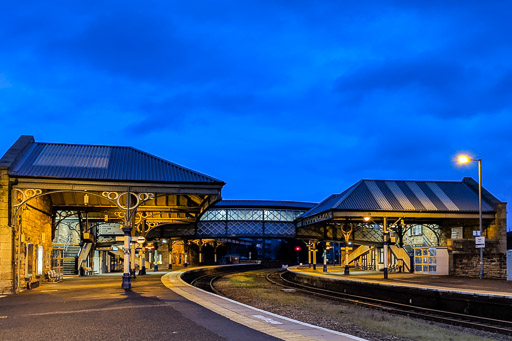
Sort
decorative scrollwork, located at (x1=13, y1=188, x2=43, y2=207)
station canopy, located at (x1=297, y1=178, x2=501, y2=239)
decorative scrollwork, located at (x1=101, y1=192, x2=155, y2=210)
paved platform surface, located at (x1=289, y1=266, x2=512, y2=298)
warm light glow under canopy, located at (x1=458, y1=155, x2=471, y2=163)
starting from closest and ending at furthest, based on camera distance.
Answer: paved platform surface, located at (x1=289, y1=266, x2=512, y2=298)
decorative scrollwork, located at (x1=13, y1=188, x2=43, y2=207)
decorative scrollwork, located at (x1=101, y1=192, x2=155, y2=210)
warm light glow under canopy, located at (x1=458, y1=155, x2=471, y2=163)
station canopy, located at (x1=297, y1=178, x2=501, y2=239)

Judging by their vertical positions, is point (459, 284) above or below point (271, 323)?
below

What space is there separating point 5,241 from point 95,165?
18.0 feet

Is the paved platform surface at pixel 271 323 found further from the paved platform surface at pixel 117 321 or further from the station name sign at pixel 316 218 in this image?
the station name sign at pixel 316 218

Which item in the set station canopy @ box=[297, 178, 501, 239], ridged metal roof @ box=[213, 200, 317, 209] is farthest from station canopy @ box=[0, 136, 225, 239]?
ridged metal roof @ box=[213, 200, 317, 209]

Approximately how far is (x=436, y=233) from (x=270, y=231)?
3272cm

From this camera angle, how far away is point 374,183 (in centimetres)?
3950

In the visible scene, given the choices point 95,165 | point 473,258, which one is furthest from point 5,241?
point 473,258

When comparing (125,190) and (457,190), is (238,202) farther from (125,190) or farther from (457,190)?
(125,190)

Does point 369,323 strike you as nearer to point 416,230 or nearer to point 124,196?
point 124,196

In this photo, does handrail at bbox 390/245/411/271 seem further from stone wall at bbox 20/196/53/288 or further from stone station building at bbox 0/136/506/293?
stone wall at bbox 20/196/53/288

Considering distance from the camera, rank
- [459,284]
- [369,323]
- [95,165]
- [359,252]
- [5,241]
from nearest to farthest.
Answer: [369,323] < [5,241] < [95,165] < [459,284] < [359,252]

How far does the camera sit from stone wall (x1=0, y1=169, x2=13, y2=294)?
20.6 meters

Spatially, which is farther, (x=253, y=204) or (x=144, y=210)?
(x=253, y=204)

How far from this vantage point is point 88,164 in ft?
80.3
